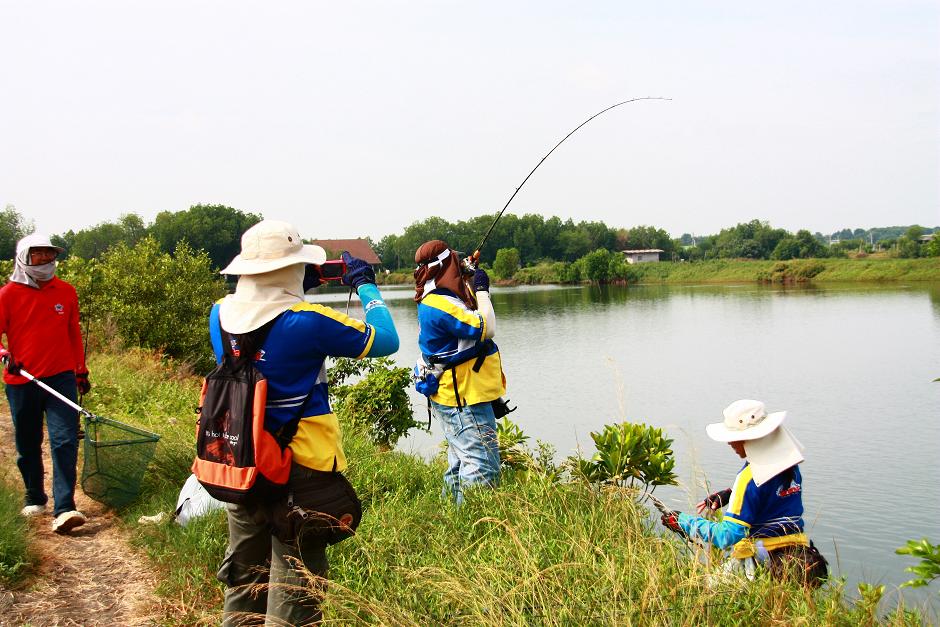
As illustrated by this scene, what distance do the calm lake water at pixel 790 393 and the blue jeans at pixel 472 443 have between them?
2.65 ft

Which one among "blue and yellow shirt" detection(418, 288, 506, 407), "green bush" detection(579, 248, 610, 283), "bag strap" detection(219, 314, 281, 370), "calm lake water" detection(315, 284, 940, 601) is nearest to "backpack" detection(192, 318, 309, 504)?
"bag strap" detection(219, 314, 281, 370)

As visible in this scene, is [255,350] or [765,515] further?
[765,515]

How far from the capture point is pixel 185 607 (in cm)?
359

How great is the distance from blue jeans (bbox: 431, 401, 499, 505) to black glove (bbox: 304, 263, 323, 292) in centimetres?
167

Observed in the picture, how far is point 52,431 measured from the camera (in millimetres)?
4816

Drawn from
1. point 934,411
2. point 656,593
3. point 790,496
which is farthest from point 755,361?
point 656,593

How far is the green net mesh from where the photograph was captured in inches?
193

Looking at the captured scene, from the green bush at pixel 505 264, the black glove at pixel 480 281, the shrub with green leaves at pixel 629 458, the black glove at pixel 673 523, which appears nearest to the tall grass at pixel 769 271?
the green bush at pixel 505 264

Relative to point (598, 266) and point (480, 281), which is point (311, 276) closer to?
point (480, 281)

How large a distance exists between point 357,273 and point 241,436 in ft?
2.98

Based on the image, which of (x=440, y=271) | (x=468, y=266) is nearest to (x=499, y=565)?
(x=440, y=271)

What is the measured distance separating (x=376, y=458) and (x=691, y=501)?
8.61 ft

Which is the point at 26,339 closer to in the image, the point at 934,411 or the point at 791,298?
the point at 934,411

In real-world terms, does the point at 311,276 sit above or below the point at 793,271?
above
